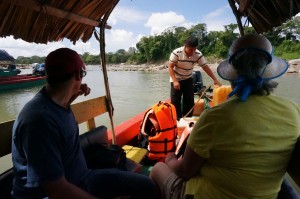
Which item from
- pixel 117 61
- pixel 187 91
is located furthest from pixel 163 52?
pixel 187 91

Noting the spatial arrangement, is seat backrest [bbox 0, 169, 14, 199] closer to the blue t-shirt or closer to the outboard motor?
the blue t-shirt

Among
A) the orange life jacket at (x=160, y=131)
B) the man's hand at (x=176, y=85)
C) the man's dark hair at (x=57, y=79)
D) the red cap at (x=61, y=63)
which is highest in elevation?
the red cap at (x=61, y=63)

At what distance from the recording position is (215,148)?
1116 millimetres

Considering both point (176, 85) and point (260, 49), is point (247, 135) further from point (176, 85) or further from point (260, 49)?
point (176, 85)

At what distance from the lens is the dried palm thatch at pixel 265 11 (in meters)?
2.09

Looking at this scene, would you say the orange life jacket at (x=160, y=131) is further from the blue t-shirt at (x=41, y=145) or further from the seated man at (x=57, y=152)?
the blue t-shirt at (x=41, y=145)

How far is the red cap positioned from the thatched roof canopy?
0.79 meters

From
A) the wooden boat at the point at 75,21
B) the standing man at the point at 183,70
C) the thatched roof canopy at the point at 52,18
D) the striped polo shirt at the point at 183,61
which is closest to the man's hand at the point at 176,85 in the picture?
the standing man at the point at 183,70

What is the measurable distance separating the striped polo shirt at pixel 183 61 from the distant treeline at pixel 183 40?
39.5 m

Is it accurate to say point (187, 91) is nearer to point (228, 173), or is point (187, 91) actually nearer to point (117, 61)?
point (228, 173)

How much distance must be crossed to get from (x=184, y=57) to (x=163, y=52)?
6014 cm

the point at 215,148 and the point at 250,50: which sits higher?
the point at 250,50

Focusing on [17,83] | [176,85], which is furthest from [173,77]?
[17,83]

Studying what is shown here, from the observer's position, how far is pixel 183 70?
4051mm
